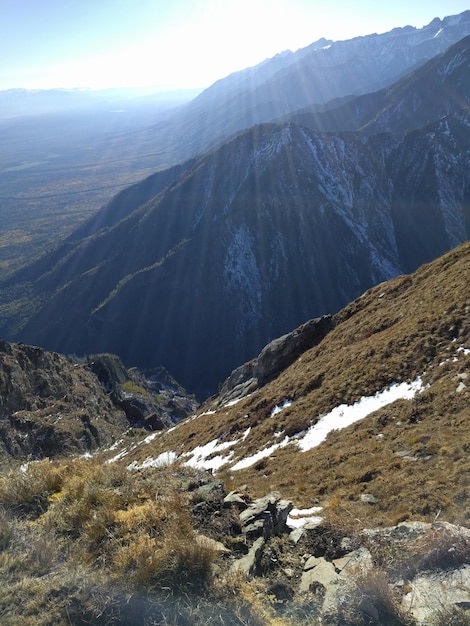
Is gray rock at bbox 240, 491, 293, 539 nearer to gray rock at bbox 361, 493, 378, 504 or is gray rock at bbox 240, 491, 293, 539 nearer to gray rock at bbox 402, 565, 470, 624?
gray rock at bbox 361, 493, 378, 504

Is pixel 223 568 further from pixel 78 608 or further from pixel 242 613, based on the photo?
pixel 78 608

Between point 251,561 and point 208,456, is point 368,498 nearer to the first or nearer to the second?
point 251,561

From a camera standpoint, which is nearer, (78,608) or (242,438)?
(78,608)

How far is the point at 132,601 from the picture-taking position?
5.09 meters

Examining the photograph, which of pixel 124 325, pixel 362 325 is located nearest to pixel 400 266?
pixel 124 325

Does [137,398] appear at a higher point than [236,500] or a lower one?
lower

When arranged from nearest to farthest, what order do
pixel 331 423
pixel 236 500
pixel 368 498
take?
pixel 236 500 → pixel 368 498 → pixel 331 423

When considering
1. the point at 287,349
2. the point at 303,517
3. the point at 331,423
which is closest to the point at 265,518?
the point at 303,517

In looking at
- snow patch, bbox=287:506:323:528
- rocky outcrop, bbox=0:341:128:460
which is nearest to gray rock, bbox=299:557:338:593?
snow patch, bbox=287:506:323:528

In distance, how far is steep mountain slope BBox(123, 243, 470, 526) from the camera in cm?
968

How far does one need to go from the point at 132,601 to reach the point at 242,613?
141cm

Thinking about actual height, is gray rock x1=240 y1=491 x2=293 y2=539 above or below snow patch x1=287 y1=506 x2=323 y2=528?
above

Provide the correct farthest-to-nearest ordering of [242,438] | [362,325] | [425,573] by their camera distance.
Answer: [362,325]
[242,438]
[425,573]

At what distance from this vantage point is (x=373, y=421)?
15000mm
